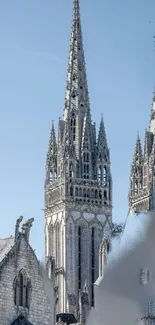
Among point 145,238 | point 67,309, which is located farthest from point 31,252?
point 67,309

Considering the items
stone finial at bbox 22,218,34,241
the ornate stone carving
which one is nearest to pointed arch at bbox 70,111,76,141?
the ornate stone carving

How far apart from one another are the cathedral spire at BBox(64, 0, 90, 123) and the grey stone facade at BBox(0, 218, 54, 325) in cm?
6907

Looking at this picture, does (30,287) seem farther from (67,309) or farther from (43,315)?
(67,309)

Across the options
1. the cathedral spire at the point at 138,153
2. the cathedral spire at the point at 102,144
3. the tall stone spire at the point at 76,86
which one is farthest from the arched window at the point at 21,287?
the tall stone spire at the point at 76,86

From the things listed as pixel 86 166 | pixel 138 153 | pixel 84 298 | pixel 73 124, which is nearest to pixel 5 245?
pixel 84 298

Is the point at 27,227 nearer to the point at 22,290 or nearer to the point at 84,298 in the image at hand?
the point at 22,290

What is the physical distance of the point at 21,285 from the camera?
28234 millimetres

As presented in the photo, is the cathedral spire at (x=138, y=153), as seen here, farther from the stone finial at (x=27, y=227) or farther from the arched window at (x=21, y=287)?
the arched window at (x=21, y=287)

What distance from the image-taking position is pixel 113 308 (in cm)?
4156

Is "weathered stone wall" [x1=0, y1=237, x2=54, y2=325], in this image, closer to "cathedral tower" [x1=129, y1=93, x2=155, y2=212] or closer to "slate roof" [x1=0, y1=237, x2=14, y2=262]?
"slate roof" [x1=0, y1=237, x2=14, y2=262]

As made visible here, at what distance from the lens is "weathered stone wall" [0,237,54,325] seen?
27547mm

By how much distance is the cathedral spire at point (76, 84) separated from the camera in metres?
97.8

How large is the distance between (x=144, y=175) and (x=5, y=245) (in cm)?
6355

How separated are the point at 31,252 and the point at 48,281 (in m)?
1.17
